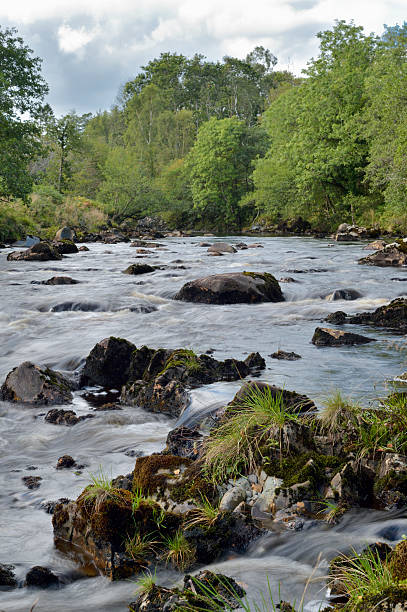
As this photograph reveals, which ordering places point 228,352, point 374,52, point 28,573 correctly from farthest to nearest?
point 374,52
point 228,352
point 28,573

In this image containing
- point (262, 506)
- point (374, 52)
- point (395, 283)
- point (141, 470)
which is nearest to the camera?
point (262, 506)

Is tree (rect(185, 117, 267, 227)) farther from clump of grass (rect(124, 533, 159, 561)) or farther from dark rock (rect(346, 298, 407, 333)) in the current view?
clump of grass (rect(124, 533, 159, 561))

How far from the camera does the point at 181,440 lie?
5.24 metres

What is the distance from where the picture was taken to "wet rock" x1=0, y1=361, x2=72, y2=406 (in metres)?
7.20

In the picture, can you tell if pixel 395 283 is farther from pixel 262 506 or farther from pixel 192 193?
pixel 192 193

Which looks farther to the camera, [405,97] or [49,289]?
[405,97]

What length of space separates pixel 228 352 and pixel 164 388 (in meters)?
2.78

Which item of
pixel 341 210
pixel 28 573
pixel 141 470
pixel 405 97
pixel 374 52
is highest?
pixel 374 52

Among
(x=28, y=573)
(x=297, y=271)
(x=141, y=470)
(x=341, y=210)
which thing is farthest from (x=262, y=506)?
(x=341, y=210)

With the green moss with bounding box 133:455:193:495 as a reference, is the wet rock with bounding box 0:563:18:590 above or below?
below

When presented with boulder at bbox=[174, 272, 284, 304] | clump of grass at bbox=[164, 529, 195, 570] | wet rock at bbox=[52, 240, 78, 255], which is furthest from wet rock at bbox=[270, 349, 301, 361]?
wet rock at bbox=[52, 240, 78, 255]

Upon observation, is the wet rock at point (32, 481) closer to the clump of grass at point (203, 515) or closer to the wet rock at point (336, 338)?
the clump of grass at point (203, 515)

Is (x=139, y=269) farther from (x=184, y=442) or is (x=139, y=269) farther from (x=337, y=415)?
(x=337, y=415)

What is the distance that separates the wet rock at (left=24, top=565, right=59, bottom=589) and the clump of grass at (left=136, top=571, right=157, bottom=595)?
1.90 feet
